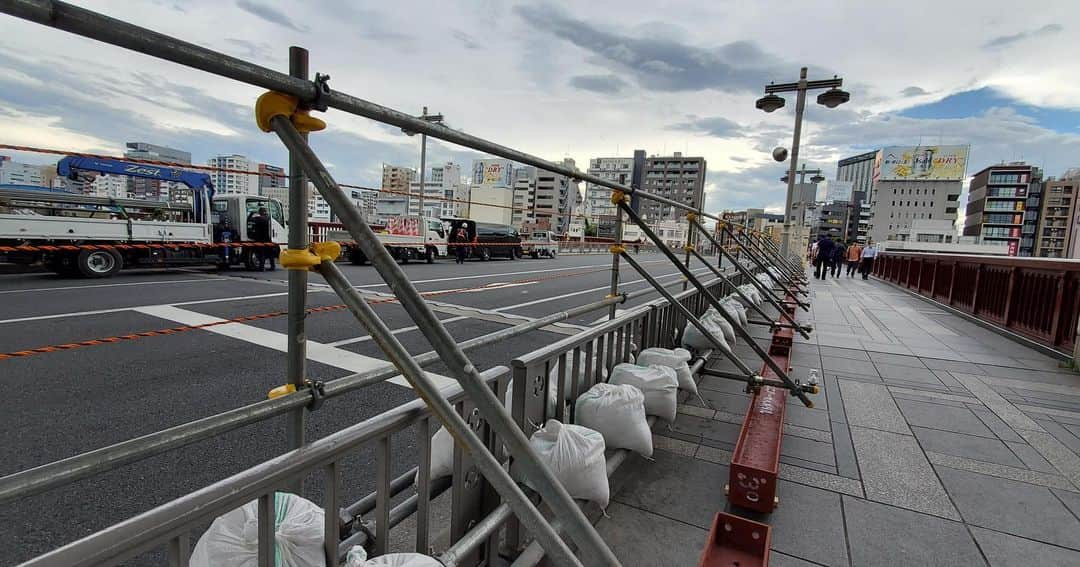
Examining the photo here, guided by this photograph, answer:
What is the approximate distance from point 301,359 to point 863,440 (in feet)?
12.7

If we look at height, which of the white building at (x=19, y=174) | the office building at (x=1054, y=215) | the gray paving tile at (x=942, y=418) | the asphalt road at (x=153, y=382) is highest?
the office building at (x=1054, y=215)

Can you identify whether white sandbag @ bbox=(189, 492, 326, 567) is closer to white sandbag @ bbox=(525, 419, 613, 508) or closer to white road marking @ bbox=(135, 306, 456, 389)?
white sandbag @ bbox=(525, 419, 613, 508)

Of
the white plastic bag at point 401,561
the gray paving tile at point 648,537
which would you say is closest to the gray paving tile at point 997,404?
the gray paving tile at point 648,537

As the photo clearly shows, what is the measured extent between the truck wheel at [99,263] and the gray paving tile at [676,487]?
1342cm

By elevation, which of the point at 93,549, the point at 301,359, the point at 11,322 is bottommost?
the point at 11,322

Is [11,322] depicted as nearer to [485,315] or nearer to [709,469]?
[485,315]

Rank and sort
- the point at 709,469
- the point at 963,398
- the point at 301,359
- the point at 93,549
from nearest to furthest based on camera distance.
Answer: the point at 93,549 < the point at 301,359 < the point at 709,469 < the point at 963,398

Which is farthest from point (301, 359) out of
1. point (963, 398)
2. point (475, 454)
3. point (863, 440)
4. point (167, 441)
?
point (963, 398)

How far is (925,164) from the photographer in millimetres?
94625

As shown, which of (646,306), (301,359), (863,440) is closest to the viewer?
(301,359)

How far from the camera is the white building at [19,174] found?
44.9 feet

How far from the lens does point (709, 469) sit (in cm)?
318

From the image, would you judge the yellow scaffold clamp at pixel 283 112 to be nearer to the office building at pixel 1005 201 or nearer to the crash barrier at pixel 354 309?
the crash barrier at pixel 354 309

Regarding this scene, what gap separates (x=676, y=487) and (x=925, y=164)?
118 m
